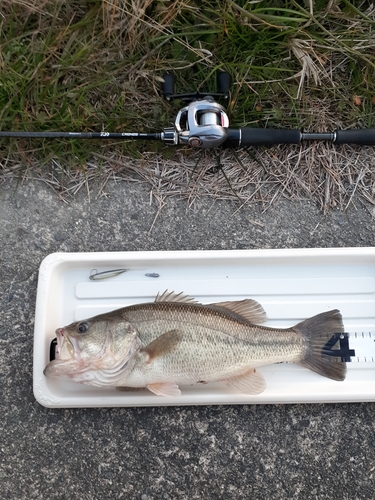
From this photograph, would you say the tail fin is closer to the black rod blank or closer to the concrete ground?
the concrete ground

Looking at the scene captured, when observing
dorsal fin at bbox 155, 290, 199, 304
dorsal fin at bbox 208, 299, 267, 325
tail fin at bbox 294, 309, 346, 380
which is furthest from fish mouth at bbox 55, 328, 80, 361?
tail fin at bbox 294, 309, 346, 380

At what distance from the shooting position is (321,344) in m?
2.10

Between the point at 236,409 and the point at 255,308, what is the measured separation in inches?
21.9

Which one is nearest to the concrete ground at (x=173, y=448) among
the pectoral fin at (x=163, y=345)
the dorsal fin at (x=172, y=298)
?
the pectoral fin at (x=163, y=345)

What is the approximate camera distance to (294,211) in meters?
2.55

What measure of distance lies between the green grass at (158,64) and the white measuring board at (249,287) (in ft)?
2.30

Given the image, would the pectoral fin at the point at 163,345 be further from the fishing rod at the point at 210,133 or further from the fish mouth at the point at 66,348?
the fishing rod at the point at 210,133

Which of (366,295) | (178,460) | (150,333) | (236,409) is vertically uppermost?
(366,295)

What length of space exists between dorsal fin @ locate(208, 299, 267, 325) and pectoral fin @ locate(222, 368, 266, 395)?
0.25 m

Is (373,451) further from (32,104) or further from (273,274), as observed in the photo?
(32,104)

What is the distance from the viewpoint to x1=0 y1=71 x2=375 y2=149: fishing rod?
7.50ft

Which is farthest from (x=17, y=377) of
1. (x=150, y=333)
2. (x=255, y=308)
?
(x=255, y=308)

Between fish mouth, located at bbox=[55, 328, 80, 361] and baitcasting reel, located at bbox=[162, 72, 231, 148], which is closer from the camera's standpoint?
fish mouth, located at bbox=[55, 328, 80, 361]

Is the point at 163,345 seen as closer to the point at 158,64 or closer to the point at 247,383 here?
the point at 247,383
